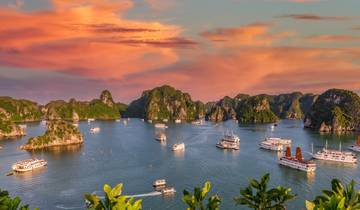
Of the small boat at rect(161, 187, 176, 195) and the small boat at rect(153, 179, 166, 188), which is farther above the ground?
the small boat at rect(153, 179, 166, 188)

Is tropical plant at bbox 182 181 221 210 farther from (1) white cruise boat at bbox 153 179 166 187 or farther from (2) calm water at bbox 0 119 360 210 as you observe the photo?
(1) white cruise boat at bbox 153 179 166 187

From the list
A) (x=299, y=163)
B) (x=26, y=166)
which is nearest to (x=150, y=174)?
(x=26, y=166)

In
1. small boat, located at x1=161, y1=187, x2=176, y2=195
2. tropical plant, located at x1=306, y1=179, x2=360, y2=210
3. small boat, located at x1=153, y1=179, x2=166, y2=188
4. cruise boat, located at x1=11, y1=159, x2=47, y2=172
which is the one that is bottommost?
small boat, located at x1=161, y1=187, x2=176, y2=195

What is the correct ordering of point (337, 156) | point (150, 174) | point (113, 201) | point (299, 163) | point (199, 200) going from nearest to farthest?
point (113, 201), point (199, 200), point (150, 174), point (299, 163), point (337, 156)

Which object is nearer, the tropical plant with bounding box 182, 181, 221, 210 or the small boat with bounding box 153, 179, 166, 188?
the tropical plant with bounding box 182, 181, 221, 210

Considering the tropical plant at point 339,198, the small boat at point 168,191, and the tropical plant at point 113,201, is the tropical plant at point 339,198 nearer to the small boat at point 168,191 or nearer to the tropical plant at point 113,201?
the tropical plant at point 113,201

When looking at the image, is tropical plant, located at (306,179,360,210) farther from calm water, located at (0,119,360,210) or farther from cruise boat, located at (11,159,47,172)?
cruise boat, located at (11,159,47,172)

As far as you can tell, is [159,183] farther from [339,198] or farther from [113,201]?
[339,198]

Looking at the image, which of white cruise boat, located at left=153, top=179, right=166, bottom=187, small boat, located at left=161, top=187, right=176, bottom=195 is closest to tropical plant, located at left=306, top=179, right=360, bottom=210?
small boat, located at left=161, top=187, right=176, bottom=195

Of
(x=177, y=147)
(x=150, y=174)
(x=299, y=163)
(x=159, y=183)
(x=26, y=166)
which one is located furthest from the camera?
(x=177, y=147)

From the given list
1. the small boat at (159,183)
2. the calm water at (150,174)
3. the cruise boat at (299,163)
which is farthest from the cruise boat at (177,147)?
the small boat at (159,183)

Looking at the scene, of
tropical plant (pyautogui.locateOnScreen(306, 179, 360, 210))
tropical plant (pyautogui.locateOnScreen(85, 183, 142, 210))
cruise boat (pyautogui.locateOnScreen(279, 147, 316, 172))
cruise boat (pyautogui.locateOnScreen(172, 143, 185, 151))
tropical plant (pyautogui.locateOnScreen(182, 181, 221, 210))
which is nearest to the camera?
tropical plant (pyautogui.locateOnScreen(306, 179, 360, 210))

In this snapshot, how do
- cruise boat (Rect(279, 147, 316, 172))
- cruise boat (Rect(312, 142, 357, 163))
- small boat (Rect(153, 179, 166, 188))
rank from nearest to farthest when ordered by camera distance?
small boat (Rect(153, 179, 166, 188)) < cruise boat (Rect(279, 147, 316, 172)) < cruise boat (Rect(312, 142, 357, 163))

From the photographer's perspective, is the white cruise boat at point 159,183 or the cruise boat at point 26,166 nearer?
the white cruise boat at point 159,183
